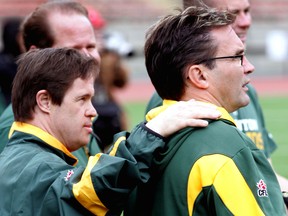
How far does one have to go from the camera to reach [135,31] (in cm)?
2638

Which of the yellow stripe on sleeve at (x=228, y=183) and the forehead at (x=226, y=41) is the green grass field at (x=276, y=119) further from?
the yellow stripe on sleeve at (x=228, y=183)

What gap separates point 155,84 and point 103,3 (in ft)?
80.1

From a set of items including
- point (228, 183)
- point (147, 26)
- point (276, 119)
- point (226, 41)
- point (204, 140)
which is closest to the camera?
point (228, 183)

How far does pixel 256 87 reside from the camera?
71.2 ft

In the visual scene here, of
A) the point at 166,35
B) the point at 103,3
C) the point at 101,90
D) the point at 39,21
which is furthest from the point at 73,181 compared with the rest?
the point at 103,3

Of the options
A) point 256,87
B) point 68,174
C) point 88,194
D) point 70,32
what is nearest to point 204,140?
point 88,194

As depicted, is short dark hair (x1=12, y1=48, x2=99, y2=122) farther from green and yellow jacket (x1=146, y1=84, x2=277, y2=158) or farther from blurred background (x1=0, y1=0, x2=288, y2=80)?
blurred background (x1=0, y1=0, x2=288, y2=80)

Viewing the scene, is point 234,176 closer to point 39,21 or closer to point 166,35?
point 166,35

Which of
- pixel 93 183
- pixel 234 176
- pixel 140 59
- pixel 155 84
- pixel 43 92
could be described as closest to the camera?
pixel 234 176

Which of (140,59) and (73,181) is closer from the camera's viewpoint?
(73,181)

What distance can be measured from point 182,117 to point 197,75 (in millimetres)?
197

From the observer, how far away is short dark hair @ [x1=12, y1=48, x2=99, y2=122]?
12.1ft

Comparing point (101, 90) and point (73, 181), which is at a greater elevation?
point (73, 181)

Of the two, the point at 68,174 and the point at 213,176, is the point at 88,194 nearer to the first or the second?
the point at 68,174
